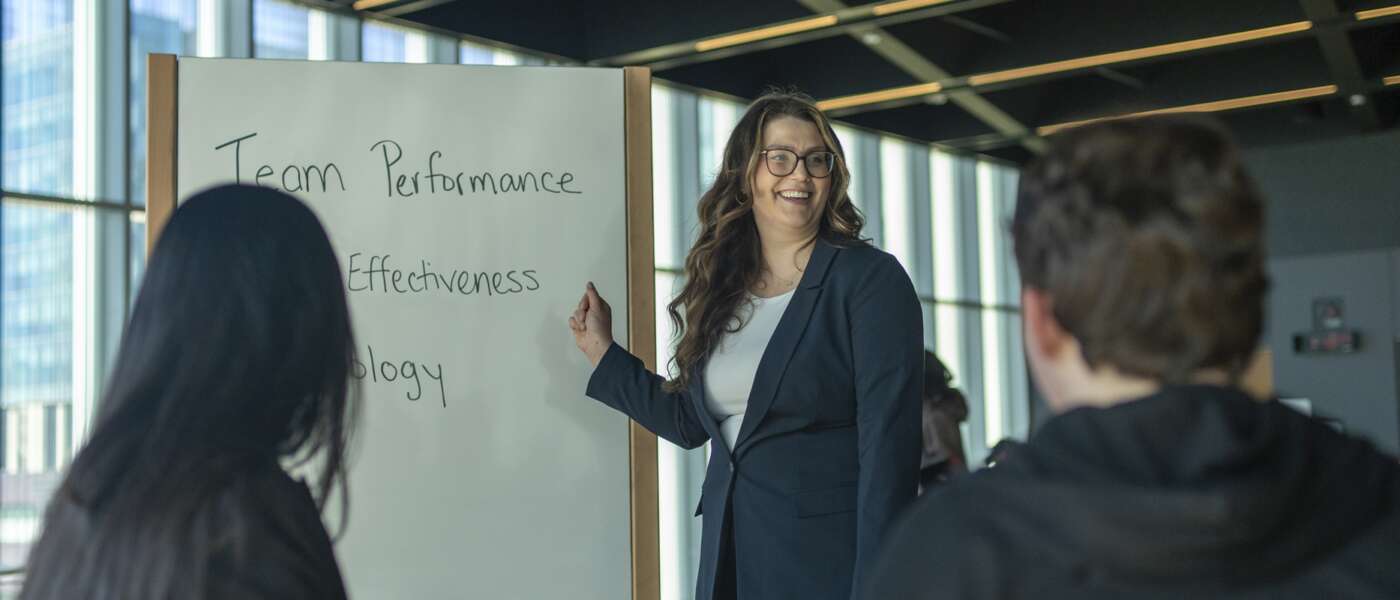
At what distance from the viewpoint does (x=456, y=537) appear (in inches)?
104

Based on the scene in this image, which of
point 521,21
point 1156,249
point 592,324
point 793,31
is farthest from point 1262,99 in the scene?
point 1156,249

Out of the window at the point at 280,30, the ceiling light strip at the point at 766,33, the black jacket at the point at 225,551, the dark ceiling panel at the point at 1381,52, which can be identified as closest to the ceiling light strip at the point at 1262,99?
the dark ceiling panel at the point at 1381,52

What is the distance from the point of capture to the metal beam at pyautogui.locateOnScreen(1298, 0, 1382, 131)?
654cm

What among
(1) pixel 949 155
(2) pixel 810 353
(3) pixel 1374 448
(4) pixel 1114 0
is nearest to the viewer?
(3) pixel 1374 448

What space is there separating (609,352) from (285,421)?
4.73 feet

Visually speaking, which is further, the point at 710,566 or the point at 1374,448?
the point at 710,566

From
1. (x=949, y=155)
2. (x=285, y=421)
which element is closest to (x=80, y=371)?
(x=285, y=421)

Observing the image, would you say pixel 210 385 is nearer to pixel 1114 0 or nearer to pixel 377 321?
pixel 377 321

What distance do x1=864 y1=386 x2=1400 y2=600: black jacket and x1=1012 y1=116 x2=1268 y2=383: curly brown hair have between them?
1.4 inches

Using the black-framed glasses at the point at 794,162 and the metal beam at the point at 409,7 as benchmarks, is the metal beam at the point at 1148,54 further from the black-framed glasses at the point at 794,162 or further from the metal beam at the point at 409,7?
the black-framed glasses at the point at 794,162

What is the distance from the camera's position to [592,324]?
2.68 meters

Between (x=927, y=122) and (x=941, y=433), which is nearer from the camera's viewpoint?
(x=941, y=433)

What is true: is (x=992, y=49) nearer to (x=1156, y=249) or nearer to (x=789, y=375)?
(x=789, y=375)

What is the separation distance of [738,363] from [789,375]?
0.46 ft
